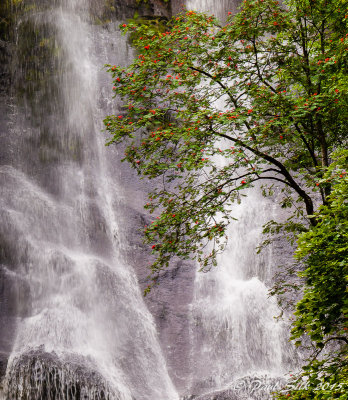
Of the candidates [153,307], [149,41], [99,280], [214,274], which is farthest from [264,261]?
[149,41]

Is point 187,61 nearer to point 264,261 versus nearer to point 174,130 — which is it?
point 174,130

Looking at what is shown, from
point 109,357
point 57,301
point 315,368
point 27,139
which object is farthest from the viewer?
point 27,139

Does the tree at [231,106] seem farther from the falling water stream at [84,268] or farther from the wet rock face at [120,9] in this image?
the wet rock face at [120,9]

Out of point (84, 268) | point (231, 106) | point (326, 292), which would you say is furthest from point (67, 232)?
point (326, 292)

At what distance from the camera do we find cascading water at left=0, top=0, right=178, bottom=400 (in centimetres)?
1342

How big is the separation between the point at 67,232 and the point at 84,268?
2429mm

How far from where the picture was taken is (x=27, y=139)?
21406 mm

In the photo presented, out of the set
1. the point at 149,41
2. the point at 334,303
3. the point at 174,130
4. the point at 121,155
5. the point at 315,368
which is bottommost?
the point at 315,368

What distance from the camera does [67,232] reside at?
19062mm

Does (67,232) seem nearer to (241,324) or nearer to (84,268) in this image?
(84,268)

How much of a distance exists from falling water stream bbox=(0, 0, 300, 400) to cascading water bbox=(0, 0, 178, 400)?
5 cm

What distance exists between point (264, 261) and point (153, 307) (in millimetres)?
4426

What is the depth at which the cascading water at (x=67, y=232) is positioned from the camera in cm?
1342

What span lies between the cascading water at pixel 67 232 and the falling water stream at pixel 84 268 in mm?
46
